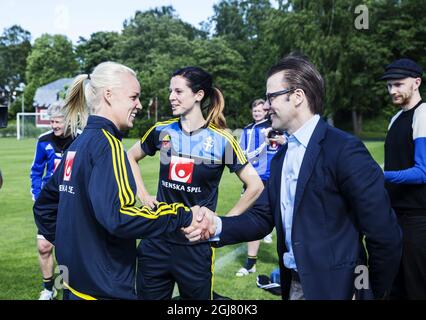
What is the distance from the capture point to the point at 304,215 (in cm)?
267

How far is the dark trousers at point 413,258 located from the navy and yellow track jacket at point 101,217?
2.44 meters

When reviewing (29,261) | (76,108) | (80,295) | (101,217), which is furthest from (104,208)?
(29,261)

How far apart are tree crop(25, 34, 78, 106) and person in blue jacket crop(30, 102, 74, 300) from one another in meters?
94.0

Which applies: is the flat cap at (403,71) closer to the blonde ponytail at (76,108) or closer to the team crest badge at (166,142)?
the team crest badge at (166,142)

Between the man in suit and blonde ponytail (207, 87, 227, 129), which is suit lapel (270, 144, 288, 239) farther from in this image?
blonde ponytail (207, 87, 227, 129)

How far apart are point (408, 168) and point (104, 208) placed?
9.58 feet

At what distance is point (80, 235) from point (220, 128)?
7.00ft

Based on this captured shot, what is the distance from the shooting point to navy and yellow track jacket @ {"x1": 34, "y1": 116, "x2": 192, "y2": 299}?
2.66m

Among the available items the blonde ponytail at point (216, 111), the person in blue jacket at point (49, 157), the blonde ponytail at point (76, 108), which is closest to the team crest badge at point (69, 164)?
the blonde ponytail at point (76, 108)

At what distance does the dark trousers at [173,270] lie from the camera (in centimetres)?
420

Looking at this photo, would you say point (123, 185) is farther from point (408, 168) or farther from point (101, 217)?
point (408, 168)

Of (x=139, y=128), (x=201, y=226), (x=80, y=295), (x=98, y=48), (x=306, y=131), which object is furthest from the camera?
(x=98, y=48)

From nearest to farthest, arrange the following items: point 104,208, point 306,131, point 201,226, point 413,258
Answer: point 104,208 → point 306,131 → point 201,226 → point 413,258

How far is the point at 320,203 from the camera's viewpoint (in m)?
2.64
